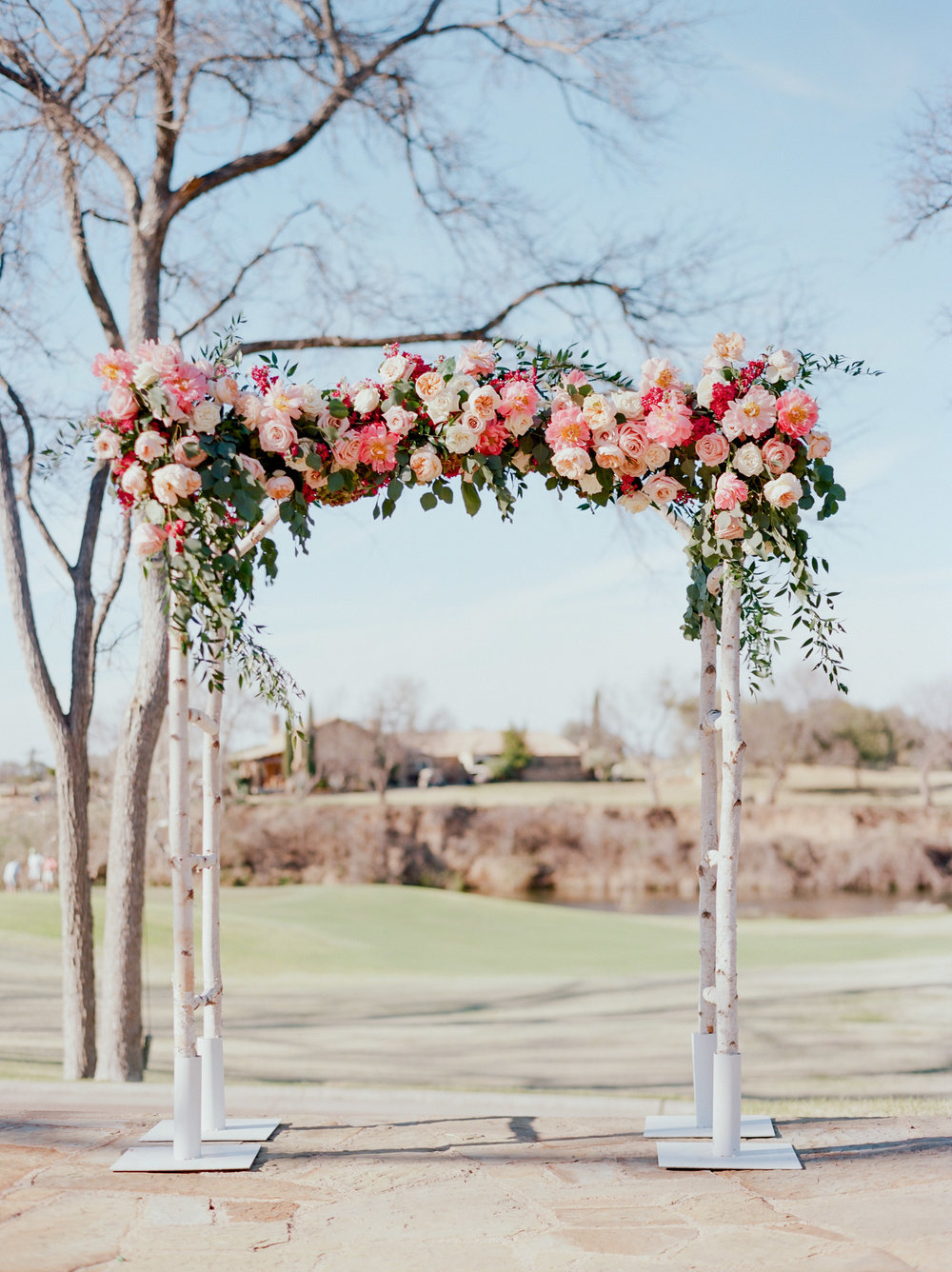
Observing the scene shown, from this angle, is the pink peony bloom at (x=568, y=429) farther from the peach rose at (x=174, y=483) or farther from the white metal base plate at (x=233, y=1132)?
the white metal base plate at (x=233, y=1132)

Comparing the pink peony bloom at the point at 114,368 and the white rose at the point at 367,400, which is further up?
the pink peony bloom at the point at 114,368

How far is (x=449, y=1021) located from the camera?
36.5 ft

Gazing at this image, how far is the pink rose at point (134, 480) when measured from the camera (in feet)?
12.6

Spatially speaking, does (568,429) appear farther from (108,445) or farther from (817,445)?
(108,445)

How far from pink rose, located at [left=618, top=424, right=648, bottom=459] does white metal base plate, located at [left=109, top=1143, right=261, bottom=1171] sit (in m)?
2.66

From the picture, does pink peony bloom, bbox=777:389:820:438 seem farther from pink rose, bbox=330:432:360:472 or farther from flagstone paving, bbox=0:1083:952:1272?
flagstone paving, bbox=0:1083:952:1272

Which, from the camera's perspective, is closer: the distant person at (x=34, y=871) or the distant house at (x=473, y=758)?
the distant person at (x=34, y=871)

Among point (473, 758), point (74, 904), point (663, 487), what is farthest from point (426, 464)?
point (473, 758)

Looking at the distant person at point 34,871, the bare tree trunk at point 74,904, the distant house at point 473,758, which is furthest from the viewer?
the distant house at point 473,758

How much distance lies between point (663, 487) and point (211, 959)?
2.29m

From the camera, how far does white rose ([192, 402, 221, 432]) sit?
154 inches

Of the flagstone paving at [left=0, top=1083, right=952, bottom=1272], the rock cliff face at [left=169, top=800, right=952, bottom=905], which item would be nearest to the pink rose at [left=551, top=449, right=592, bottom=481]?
the flagstone paving at [left=0, top=1083, right=952, bottom=1272]

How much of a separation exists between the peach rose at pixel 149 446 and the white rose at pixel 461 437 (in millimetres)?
907

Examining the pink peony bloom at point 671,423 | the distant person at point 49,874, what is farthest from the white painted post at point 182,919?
the distant person at point 49,874
